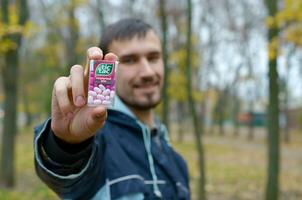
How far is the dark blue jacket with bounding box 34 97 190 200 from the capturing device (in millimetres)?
1620

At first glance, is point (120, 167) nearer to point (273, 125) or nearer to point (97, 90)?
point (97, 90)

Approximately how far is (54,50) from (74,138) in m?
21.9

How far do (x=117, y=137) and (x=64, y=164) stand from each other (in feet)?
1.49

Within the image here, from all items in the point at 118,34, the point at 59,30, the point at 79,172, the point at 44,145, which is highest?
the point at 59,30

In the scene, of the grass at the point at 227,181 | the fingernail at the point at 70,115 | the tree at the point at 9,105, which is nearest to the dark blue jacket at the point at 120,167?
the fingernail at the point at 70,115

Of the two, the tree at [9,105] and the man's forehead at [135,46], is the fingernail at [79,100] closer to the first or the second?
the man's forehead at [135,46]

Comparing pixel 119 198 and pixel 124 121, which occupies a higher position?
pixel 124 121

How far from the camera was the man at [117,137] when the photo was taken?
4.66 feet

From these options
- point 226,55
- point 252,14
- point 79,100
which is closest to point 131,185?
point 79,100

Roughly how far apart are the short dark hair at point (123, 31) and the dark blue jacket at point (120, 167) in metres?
0.38

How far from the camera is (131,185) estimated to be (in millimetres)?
1864

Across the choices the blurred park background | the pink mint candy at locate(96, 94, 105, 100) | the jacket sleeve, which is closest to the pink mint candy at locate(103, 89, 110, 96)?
the pink mint candy at locate(96, 94, 105, 100)

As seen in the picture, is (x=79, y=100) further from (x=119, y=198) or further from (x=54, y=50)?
(x=54, y=50)

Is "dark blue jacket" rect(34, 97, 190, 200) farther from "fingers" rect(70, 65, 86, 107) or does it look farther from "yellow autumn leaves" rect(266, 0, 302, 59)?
"yellow autumn leaves" rect(266, 0, 302, 59)
